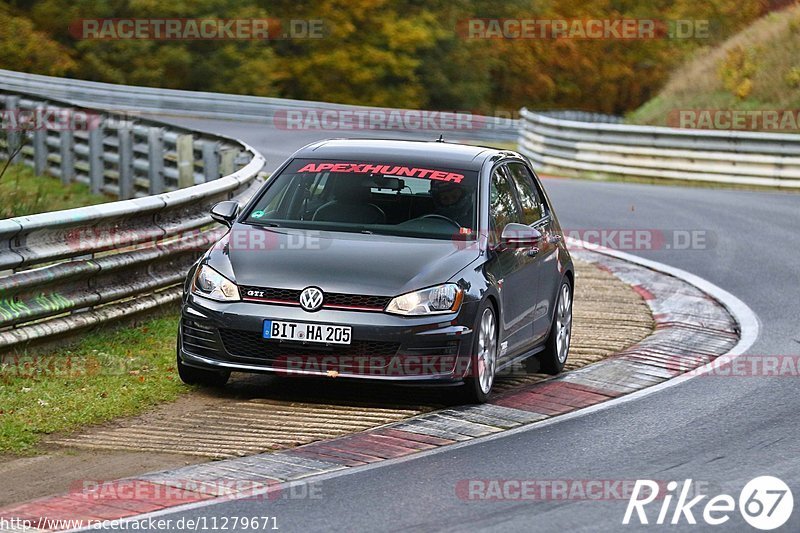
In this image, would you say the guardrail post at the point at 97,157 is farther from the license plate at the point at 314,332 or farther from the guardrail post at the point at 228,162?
the license plate at the point at 314,332

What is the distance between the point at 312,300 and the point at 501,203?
1988 millimetres

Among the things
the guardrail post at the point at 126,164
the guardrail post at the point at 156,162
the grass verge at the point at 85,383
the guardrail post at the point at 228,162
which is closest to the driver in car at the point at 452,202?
the grass verge at the point at 85,383

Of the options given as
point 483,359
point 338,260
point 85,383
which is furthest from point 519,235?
point 85,383

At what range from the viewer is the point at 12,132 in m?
21.5

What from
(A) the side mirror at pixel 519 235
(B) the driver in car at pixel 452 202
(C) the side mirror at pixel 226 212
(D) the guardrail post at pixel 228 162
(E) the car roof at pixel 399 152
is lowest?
(D) the guardrail post at pixel 228 162

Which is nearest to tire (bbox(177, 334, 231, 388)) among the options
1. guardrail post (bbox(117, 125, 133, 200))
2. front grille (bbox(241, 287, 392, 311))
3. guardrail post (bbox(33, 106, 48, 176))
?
front grille (bbox(241, 287, 392, 311))

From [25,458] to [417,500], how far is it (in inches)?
83.5

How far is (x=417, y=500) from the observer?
6809mm

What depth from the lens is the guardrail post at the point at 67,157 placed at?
2138cm

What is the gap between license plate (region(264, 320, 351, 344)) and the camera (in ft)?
28.5

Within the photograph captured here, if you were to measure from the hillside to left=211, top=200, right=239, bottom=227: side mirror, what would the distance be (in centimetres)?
2335

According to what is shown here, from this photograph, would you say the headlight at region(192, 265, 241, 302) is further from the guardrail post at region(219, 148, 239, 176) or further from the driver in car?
the guardrail post at region(219, 148, 239, 176)

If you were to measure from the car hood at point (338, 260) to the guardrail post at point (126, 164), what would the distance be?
10706mm

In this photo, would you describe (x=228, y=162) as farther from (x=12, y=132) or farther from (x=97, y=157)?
(x=12, y=132)
